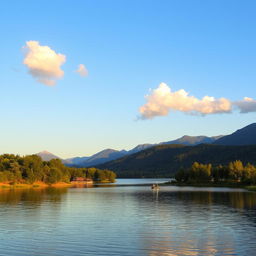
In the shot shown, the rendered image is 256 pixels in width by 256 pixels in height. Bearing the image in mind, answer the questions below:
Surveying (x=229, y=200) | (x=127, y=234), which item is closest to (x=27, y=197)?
(x=229, y=200)

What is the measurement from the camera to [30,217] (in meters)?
67.8

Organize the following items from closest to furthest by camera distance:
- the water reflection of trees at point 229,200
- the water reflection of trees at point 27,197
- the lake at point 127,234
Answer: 1. the lake at point 127,234
2. the water reflection of trees at point 229,200
3. the water reflection of trees at point 27,197

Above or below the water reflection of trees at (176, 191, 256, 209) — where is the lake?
above

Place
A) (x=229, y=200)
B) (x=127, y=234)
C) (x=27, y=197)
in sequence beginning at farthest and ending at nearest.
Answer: (x=27, y=197) < (x=229, y=200) < (x=127, y=234)

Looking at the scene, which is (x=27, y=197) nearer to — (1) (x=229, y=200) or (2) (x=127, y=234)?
(1) (x=229, y=200)

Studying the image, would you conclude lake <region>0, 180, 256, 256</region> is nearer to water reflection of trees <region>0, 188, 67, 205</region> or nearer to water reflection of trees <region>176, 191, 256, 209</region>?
Result: water reflection of trees <region>176, 191, 256, 209</region>

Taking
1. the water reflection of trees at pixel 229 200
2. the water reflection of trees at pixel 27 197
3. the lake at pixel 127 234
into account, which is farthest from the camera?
the water reflection of trees at pixel 27 197

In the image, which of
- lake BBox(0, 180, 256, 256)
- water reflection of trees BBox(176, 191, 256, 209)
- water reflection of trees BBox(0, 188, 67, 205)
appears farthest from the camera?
water reflection of trees BBox(0, 188, 67, 205)

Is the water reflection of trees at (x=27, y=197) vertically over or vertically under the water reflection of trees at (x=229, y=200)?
over

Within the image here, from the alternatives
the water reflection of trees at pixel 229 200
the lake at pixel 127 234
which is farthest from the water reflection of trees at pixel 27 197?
the water reflection of trees at pixel 229 200

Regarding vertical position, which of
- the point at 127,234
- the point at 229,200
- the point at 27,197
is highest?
the point at 127,234

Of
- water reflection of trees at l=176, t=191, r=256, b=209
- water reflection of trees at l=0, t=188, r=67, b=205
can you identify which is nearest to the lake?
water reflection of trees at l=176, t=191, r=256, b=209

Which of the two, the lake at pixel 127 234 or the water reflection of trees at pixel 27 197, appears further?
→ the water reflection of trees at pixel 27 197

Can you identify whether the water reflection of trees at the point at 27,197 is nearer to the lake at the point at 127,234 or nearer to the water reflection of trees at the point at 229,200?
the lake at the point at 127,234
